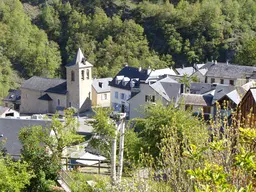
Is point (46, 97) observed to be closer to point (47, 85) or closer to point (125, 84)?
point (47, 85)

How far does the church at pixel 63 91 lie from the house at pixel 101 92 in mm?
552

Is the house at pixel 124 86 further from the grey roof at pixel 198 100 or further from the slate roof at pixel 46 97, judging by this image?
the grey roof at pixel 198 100

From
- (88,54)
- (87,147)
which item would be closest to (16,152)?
(87,147)

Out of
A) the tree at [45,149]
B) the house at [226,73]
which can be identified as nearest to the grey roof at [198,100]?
the house at [226,73]

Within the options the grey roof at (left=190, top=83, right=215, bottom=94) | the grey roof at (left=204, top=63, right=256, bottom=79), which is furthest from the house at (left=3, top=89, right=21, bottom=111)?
the grey roof at (left=204, top=63, right=256, bottom=79)

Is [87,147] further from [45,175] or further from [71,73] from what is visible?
[71,73]

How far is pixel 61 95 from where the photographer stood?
131 ft

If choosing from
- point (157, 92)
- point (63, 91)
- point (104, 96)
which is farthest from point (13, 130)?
point (104, 96)

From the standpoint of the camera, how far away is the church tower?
38.3 m

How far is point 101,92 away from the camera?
40969mm

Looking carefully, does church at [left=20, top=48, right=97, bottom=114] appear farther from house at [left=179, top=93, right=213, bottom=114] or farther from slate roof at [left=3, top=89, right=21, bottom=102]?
house at [left=179, top=93, right=213, bottom=114]

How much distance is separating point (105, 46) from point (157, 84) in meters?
33.1

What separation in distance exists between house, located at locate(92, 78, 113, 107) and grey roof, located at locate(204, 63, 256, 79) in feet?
34.2

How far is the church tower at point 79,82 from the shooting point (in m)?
38.3
